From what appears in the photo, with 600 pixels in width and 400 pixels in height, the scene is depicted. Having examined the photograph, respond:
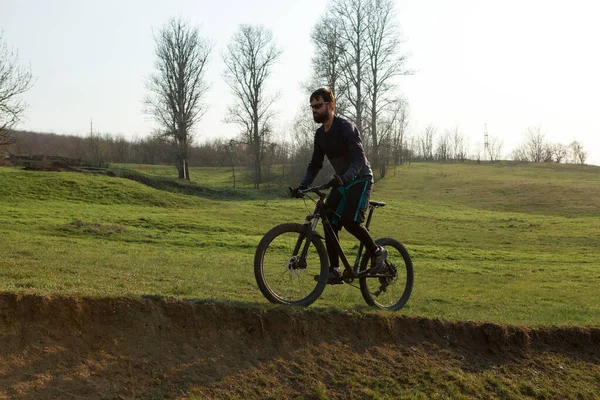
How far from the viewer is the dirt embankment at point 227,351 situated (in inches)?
182

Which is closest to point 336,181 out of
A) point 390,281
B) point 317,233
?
point 317,233

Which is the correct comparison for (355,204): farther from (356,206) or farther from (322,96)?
(322,96)

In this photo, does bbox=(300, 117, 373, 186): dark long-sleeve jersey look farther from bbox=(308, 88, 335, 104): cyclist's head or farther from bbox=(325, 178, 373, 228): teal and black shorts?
bbox=(308, 88, 335, 104): cyclist's head

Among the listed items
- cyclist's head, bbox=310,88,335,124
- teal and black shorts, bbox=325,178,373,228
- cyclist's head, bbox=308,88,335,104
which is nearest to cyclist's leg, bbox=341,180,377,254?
teal and black shorts, bbox=325,178,373,228

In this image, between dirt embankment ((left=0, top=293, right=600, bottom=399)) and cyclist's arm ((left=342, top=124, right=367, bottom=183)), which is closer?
dirt embankment ((left=0, top=293, right=600, bottom=399))

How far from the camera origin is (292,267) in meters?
6.16

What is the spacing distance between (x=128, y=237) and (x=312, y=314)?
13029 millimetres

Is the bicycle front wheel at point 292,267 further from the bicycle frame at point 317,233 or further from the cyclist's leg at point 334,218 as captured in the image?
the cyclist's leg at point 334,218

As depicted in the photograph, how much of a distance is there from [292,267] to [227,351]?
131 centimetres

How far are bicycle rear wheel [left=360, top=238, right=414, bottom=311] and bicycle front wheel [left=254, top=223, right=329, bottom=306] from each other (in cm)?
90

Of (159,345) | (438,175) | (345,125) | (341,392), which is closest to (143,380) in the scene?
(159,345)

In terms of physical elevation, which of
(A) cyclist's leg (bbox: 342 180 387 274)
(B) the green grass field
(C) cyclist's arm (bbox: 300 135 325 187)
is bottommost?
(B) the green grass field

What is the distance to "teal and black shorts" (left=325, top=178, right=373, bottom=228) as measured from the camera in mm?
6352

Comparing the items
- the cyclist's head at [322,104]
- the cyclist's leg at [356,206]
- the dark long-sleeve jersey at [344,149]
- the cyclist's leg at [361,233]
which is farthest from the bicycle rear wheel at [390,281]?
the cyclist's head at [322,104]
